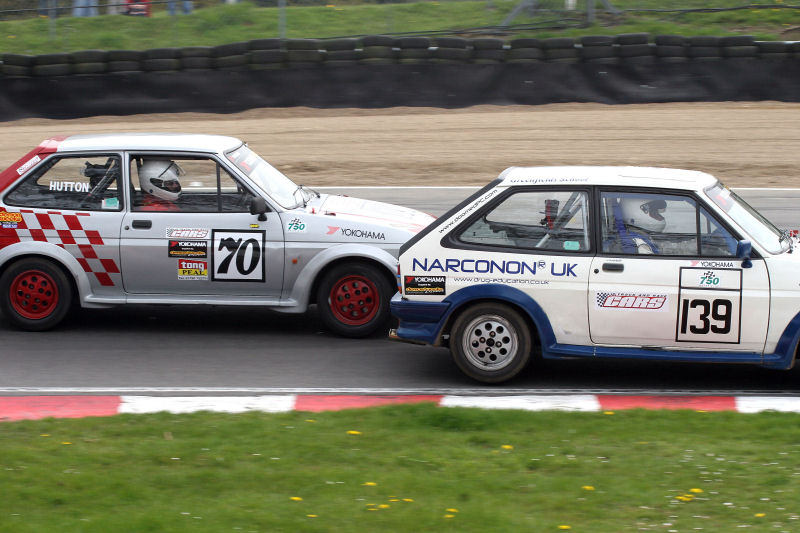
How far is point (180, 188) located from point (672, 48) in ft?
46.4

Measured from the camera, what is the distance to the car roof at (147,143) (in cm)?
864

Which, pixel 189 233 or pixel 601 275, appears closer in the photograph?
pixel 601 275

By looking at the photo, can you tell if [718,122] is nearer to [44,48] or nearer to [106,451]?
[44,48]

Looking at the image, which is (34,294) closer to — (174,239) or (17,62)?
(174,239)

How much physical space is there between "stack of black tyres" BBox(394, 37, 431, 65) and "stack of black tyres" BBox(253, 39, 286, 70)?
7.67ft

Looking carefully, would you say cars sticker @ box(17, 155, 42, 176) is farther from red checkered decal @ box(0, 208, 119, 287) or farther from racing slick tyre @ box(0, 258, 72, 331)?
racing slick tyre @ box(0, 258, 72, 331)

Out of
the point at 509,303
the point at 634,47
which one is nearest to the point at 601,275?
the point at 509,303

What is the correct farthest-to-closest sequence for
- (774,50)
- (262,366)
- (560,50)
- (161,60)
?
(161,60) < (560,50) < (774,50) < (262,366)

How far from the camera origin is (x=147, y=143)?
8.69 meters

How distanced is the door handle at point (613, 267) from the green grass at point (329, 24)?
16316mm

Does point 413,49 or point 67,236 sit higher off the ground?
point 413,49

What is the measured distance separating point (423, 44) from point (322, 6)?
4500mm

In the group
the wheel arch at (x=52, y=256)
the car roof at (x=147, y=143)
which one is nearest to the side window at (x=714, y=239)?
the car roof at (x=147, y=143)

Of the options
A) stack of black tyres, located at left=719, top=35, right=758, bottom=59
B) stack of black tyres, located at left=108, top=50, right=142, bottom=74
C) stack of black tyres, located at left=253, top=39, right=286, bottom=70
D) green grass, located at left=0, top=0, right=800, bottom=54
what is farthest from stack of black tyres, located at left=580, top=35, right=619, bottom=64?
stack of black tyres, located at left=108, top=50, right=142, bottom=74
